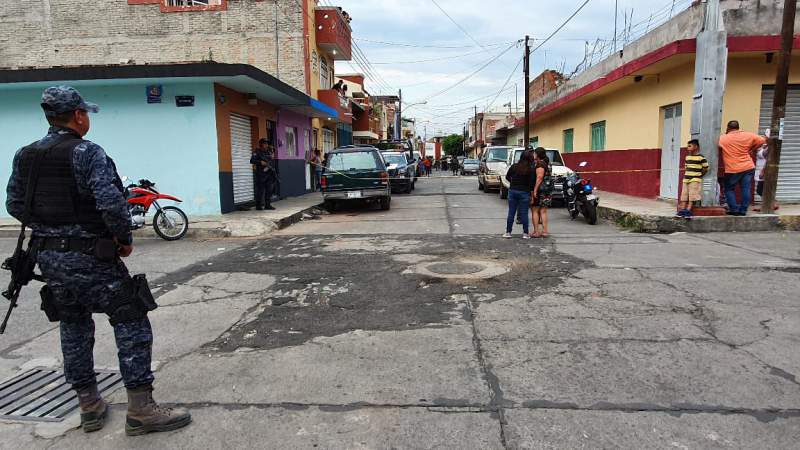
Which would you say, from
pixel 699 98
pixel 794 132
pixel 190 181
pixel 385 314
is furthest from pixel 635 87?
pixel 385 314

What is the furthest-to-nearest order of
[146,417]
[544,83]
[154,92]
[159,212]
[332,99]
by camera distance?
[544,83], [332,99], [154,92], [159,212], [146,417]

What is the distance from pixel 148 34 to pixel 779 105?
853 inches

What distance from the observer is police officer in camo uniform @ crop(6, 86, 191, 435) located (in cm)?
287

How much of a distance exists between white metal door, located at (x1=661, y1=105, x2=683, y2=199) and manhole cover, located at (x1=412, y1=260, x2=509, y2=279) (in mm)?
8483

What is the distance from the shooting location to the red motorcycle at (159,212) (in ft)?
32.7

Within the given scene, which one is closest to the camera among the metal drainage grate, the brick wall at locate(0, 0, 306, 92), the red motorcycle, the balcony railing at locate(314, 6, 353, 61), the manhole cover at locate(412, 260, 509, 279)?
the metal drainage grate

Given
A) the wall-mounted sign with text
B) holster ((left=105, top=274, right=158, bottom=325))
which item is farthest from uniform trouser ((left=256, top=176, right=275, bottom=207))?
holster ((left=105, top=274, right=158, bottom=325))

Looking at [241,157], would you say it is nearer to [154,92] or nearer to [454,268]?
[154,92]

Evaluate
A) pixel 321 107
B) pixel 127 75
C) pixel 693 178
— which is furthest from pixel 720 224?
pixel 321 107

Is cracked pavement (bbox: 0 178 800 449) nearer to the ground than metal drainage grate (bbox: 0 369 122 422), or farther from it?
farther from it

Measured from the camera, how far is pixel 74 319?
9.97 ft

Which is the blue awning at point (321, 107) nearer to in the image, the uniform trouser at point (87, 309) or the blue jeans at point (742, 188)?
the blue jeans at point (742, 188)

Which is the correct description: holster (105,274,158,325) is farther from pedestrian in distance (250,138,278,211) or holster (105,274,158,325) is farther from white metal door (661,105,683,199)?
white metal door (661,105,683,199)

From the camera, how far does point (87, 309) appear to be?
3033 mm
